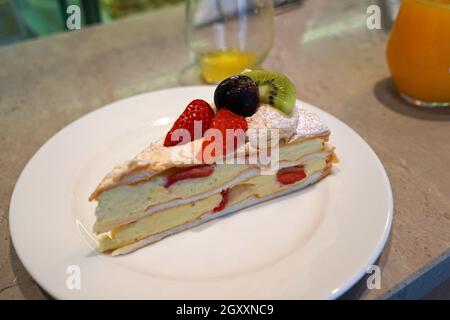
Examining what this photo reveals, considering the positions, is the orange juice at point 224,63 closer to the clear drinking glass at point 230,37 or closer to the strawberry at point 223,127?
the clear drinking glass at point 230,37

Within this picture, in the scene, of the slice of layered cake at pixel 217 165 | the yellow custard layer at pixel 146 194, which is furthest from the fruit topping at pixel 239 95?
the yellow custard layer at pixel 146 194

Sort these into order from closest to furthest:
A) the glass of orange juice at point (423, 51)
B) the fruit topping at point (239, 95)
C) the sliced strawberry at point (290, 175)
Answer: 1. the fruit topping at point (239, 95)
2. the sliced strawberry at point (290, 175)
3. the glass of orange juice at point (423, 51)

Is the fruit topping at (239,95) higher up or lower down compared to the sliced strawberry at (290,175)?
higher up

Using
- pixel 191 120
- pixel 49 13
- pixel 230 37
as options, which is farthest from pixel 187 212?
pixel 49 13

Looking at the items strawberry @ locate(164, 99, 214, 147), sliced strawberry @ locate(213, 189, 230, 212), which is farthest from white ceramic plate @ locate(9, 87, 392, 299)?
strawberry @ locate(164, 99, 214, 147)

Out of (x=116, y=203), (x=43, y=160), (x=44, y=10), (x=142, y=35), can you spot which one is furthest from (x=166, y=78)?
(x=44, y=10)

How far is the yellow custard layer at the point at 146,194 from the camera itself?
1.18m

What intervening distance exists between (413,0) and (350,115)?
455mm

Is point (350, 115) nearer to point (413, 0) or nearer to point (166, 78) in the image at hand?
point (413, 0)

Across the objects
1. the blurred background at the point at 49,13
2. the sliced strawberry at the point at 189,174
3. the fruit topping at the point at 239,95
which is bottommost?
the sliced strawberry at the point at 189,174

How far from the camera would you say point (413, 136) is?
1.62m

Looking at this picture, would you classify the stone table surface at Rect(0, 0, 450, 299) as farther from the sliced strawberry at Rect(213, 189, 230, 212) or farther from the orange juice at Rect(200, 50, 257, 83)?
the sliced strawberry at Rect(213, 189, 230, 212)

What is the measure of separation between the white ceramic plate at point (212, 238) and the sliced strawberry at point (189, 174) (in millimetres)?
148

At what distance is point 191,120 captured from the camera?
1265mm
